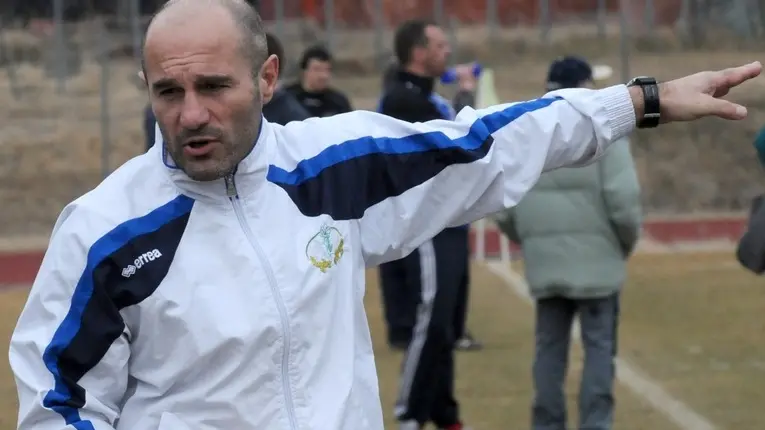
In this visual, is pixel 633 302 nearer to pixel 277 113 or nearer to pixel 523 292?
pixel 523 292

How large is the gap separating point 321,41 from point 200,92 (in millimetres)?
17087

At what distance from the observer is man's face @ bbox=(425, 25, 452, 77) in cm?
752

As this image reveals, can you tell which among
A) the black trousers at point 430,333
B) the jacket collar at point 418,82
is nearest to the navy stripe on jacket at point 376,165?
the black trousers at point 430,333

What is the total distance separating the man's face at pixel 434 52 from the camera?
7523mm

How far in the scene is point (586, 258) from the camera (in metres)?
6.46

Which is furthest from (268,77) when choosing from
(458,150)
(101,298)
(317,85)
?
(317,85)

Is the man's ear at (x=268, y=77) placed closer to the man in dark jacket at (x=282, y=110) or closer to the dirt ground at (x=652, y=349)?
the man in dark jacket at (x=282, y=110)

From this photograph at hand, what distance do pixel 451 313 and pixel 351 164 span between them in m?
4.33

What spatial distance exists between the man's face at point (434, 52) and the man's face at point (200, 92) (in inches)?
196

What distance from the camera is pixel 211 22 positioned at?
2.57 meters

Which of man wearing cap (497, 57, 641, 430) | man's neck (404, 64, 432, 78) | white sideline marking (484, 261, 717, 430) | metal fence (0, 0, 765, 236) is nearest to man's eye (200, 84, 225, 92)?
man wearing cap (497, 57, 641, 430)

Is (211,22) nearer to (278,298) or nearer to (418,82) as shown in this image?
(278,298)

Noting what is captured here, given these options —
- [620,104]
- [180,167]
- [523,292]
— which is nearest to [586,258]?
[620,104]

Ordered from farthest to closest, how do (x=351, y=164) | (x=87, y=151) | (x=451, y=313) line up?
(x=87, y=151) < (x=451, y=313) < (x=351, y=164)
